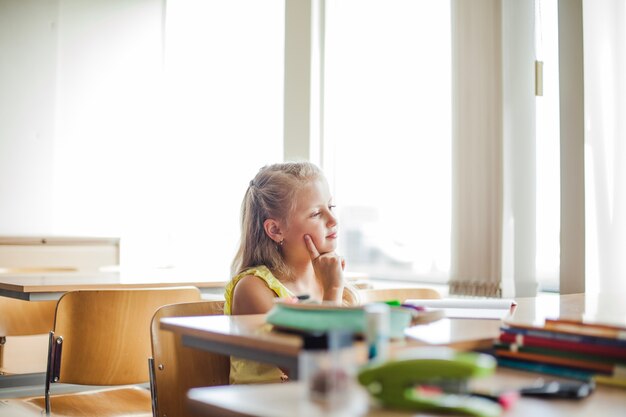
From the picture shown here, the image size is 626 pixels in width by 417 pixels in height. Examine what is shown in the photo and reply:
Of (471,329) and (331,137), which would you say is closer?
(471,329)

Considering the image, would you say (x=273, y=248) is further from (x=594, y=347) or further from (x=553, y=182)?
(x=553, y=182)

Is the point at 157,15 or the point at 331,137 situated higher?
the point at 157,15

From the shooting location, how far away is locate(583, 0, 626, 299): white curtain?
271cm

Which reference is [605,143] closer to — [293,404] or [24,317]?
[293,404]

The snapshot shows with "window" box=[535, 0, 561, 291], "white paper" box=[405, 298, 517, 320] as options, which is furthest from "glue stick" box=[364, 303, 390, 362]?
"window" box=[535, 0, 561, 291]

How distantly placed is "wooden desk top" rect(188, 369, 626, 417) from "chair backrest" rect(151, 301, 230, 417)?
0.93 m

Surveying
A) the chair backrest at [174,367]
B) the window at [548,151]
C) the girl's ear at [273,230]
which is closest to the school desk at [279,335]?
the chair backrest at [174,367]

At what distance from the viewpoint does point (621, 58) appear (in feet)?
8.98

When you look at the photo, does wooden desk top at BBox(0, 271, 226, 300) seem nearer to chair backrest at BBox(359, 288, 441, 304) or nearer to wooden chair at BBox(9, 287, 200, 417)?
wooden chair at BBox(9, 287, 200, 417)

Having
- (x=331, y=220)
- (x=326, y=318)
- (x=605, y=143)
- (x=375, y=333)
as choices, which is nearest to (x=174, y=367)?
(x=331, y=220)

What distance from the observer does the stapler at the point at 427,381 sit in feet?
2.74

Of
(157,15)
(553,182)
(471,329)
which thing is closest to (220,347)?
(471,329)

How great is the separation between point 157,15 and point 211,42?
69 cm

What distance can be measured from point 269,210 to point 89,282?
1.16m
